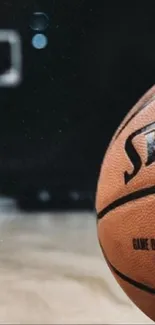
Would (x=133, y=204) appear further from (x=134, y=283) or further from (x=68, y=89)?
(x=68, y=89)

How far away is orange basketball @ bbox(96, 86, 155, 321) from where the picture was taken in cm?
80

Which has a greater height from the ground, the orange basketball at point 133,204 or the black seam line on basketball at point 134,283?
the orange basketball at point 133,204

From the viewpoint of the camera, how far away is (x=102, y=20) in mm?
2582

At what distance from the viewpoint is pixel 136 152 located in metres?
0.81

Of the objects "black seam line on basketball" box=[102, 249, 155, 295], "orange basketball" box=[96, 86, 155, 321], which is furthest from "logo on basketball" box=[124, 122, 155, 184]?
"black seam line on basketball" box=[102, 249, 155, 295]

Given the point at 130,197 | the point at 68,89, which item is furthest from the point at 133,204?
the point at 68,89

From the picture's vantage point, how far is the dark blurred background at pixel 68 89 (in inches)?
102

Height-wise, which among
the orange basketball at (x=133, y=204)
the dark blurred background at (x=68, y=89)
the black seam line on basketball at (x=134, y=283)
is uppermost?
the orange basketball at (x=133, y=204)

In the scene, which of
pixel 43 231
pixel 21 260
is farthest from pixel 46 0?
pixel 21 260

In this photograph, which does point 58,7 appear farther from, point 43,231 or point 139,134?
point 139,134

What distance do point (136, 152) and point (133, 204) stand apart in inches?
2.3

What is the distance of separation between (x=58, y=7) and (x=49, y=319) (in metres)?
1.62

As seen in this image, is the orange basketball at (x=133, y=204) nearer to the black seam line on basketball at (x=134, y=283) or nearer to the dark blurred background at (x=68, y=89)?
the black seam line on basketball at (x=134, y=283)

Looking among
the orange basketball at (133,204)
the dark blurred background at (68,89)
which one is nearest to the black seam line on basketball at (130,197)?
the orange basketball at (133,204)
